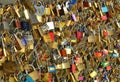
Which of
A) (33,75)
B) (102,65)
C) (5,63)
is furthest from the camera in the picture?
(102,65)

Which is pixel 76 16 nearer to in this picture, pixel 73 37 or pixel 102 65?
pixel 73 37

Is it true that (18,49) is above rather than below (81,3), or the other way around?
below

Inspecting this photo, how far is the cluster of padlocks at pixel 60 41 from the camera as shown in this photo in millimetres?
1748

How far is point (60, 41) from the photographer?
6.57 ft

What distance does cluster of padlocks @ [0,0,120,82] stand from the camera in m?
1.75

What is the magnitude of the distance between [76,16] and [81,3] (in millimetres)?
99

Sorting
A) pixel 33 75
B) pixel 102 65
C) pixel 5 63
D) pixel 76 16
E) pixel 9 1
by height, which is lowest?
pixel 102 65

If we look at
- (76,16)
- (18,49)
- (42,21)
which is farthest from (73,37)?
(18,49)

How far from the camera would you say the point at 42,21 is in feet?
6.15

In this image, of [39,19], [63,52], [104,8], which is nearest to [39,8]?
[39,19]

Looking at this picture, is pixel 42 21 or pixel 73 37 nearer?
pixel 42 21

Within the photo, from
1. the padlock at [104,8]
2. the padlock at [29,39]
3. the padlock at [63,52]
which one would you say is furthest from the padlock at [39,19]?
the padlock at [104,8]

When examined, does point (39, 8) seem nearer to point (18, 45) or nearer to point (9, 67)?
point (18, 45)

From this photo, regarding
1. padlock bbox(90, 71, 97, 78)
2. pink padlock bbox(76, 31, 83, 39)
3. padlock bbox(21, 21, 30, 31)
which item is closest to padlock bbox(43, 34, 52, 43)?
padlock bbox(21, 21, 30, 31)
